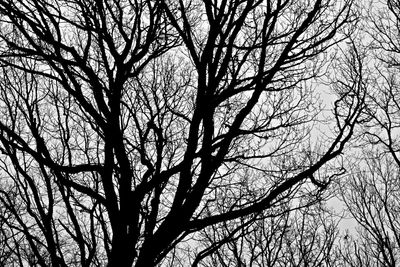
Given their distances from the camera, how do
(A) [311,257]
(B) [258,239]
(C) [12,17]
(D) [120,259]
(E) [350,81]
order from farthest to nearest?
(A) [311,257]
(B) [258,239]
(E) [350,81]
(C) [12,17]
(D) [120,259]

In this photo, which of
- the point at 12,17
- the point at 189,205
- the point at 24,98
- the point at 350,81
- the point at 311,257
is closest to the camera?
the point at 189,205

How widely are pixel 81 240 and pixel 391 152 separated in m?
7.91

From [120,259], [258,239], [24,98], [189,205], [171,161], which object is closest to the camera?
[189,205]

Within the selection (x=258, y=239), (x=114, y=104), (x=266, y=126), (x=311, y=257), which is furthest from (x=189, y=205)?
(x=311, y=257)

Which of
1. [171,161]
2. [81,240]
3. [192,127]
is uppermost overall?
[171,161]

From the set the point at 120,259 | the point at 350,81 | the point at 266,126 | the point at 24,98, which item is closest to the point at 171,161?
the point at 266,126

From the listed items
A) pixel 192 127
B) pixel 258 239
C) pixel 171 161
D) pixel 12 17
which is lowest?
pixel 192 127

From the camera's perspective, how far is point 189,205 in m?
2.94

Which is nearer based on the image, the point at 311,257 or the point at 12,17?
the point at 12,17

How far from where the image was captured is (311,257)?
12906 mm

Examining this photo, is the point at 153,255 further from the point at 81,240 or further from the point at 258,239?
the point at 258,239

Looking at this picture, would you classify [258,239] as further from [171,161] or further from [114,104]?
[114,104]

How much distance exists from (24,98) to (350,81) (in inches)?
281

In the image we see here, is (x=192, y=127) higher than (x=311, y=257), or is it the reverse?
(x=311, y=257)
